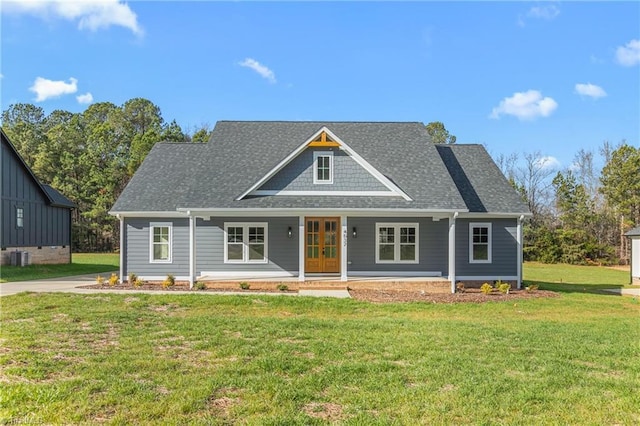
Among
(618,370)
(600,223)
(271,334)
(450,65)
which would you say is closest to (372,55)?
(450,65)

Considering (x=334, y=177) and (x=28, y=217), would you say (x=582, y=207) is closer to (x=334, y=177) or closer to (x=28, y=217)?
(x=334, y=177)

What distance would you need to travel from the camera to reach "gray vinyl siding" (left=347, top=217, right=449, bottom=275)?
55.8 feet

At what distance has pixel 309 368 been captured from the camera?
20.0 ft

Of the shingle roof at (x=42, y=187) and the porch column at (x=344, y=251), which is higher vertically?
the shingle roof at (x=42, y=187)

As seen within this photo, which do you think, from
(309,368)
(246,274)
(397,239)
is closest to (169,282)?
(246,274)

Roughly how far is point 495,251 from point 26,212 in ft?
80.3

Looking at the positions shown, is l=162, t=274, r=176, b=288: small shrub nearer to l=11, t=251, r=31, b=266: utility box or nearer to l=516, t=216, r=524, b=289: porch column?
l=516, t=216, r=524, b=289: porch column

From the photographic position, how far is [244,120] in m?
21.3

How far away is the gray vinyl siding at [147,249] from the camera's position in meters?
17.2

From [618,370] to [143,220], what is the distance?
15.3 metres

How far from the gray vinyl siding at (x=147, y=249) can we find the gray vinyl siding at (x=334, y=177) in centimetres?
366

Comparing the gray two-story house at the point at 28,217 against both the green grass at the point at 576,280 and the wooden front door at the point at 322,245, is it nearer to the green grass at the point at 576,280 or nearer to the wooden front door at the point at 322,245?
the wooden front door at the point at 322,245

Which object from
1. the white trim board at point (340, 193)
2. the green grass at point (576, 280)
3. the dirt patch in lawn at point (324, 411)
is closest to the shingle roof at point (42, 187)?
the white trim board at point (340, 193)

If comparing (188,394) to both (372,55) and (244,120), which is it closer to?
(372,55)
